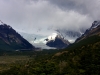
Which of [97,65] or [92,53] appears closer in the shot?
[97,65]

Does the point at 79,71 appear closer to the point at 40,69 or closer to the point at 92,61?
the point at 92,61

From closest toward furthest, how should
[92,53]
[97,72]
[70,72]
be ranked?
[97,72]
[70,72]
[92,53]

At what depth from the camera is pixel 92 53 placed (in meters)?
196

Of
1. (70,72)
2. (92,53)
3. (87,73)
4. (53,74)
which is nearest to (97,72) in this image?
(87,73)

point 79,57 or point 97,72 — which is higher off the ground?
point 79,57

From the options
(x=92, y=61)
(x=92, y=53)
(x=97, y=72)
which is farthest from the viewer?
(x=92, y=53)

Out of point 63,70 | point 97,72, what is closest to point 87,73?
point 97,72

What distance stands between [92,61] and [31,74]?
1860 inches

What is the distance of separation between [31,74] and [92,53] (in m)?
58.3

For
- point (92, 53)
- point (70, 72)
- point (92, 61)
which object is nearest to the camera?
point (70, 72)

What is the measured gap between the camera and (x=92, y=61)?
174500 mm

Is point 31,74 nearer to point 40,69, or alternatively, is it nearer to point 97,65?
point 40,69

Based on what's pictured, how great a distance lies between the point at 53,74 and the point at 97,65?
32.1 metres

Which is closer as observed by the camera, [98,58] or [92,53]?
[98,58]
